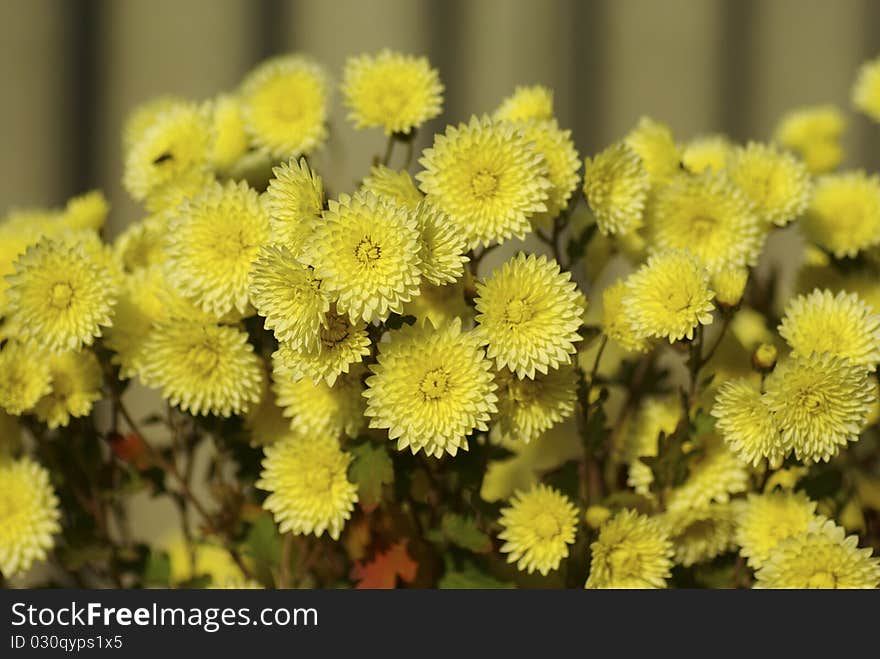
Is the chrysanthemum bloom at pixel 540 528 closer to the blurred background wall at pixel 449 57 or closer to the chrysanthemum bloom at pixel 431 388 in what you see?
the chrysanthemum bloom at pixel 431 388

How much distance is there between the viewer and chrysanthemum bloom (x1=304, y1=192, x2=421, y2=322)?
44cm

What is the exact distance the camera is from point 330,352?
0.47 m

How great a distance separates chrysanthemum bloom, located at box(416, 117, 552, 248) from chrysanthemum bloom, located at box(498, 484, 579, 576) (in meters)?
0.17

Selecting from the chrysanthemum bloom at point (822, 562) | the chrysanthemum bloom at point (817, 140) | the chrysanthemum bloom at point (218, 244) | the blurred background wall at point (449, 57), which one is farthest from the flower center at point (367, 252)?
the blurred background wall at point (449, 57)

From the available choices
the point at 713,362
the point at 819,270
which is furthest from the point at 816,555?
the point at 819,270

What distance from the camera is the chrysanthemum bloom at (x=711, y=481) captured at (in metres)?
0.57

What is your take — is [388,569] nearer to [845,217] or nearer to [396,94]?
[396,94]

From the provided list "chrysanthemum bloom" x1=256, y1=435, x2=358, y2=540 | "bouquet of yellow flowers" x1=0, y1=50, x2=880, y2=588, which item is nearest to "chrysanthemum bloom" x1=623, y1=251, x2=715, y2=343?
"bouquet of yellow flowers" x1=0, y1=50, x2=880, y2=588

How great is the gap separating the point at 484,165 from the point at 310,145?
17 cm

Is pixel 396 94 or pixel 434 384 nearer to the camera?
pixel 434 384

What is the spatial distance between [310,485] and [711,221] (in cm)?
34

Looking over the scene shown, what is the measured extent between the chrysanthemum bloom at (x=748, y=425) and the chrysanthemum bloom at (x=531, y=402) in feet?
0.31

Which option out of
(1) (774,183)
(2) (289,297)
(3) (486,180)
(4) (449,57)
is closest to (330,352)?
(2) (289,297)

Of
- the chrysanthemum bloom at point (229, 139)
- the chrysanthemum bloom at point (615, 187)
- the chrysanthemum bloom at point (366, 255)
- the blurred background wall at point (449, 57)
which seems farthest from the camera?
the blurred background wall at point (449, 57)
